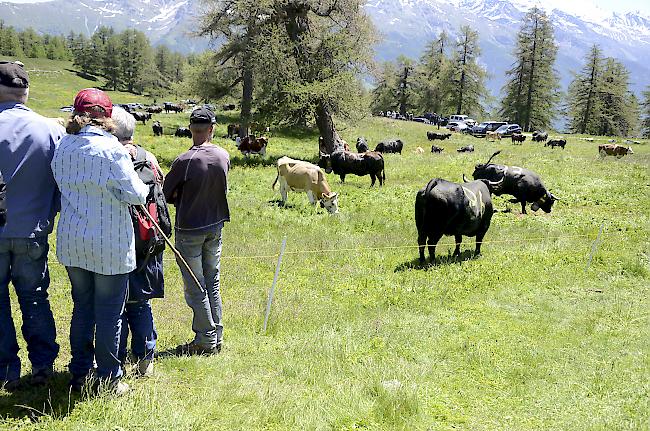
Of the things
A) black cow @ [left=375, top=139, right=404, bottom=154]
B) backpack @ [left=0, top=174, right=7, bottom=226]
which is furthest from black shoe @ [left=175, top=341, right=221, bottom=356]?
black cow @ [left=375, top=139, right=404, bottom=154]

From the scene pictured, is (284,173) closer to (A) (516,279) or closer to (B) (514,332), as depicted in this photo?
(A) (516,279)

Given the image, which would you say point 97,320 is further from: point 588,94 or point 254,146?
point 588,94

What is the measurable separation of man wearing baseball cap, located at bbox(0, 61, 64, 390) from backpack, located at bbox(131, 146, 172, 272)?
0.68 m

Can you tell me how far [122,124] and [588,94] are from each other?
75155 millimetres

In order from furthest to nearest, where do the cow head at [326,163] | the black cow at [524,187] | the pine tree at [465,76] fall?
the pine tree at [465,76], the cow head at [326,163], the black cow at [524,187]

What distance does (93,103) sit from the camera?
3.75m

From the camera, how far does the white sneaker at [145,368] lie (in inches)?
181

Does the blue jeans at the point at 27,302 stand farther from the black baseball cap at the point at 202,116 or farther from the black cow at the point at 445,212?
the black cow at the point at 445,212

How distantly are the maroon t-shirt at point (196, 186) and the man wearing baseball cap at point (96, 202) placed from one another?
1.10 metres

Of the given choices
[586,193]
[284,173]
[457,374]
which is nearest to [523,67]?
[586,193]

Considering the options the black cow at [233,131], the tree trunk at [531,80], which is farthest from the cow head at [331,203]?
the tree trunk at [531,80]

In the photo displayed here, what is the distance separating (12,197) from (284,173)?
41.1ft

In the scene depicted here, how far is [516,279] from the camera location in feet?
30.5

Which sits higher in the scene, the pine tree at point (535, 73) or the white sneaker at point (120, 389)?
the pine tree at point (535, 73)
